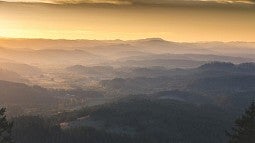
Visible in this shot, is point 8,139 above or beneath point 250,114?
beneath

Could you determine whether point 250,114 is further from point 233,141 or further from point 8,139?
point 8,139

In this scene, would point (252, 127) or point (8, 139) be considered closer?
point (252, 127)

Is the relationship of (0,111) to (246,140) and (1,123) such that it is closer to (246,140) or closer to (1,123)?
(1,123)

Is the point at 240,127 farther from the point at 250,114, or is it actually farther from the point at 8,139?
the point at 8,139

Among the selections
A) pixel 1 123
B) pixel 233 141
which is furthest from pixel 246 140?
pixel 1 123

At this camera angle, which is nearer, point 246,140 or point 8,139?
point 246,140

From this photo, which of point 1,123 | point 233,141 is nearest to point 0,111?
point 1,123

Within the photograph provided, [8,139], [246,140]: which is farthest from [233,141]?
[8,139]
